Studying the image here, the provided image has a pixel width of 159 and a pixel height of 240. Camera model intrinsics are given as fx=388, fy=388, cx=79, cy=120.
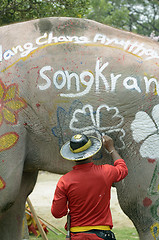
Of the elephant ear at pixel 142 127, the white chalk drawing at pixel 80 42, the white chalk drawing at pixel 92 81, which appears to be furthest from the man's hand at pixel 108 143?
the white chalk drawing at pixel 80 42

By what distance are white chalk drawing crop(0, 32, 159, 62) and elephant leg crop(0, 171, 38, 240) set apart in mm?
1395

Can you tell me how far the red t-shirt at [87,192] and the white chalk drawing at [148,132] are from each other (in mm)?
293

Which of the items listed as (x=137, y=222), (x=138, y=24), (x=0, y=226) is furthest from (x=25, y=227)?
(x=138, y=24)

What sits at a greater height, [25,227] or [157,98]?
[157,98]

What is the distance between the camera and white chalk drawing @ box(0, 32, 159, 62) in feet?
10.4

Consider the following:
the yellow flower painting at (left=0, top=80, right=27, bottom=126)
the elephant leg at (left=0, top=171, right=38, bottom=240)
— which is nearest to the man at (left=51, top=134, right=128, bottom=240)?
the yellow flower painting at (left=0, top=80, right=27, bottom=126)

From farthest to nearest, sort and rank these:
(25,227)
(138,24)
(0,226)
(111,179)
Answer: (138,24) < (25,227) < (0,226) < (111,179)

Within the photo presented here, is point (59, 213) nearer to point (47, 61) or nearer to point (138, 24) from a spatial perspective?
point (47, 61)

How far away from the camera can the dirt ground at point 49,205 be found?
6.95 metres

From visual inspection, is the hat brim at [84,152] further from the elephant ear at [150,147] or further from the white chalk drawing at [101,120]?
the elephant ear at [150,147]

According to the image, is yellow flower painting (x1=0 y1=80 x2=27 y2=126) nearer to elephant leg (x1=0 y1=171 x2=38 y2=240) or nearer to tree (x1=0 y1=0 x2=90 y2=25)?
elephant leg (x1=0 y1=171 x2=38 y2=240)

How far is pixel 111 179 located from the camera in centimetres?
281

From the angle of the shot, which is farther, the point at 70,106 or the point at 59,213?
the point at 70,106

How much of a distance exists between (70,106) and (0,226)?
1826 mm
